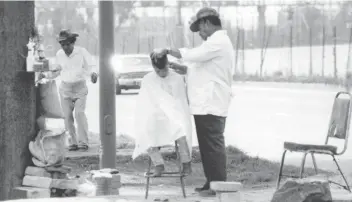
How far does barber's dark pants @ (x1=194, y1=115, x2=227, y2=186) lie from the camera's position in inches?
333

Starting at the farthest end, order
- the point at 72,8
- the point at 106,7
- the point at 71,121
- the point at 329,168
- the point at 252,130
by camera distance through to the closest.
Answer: the point at 72,8 < the point at 252,130 < the point at 71,121 < the point at 329,168 < the point at 106,7

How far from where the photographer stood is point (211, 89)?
8.41m

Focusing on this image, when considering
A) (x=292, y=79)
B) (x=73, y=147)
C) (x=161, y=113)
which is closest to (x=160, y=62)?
(x=161, y=113)

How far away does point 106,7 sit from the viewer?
970 centimetres

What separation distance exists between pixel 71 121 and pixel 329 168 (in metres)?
3.95

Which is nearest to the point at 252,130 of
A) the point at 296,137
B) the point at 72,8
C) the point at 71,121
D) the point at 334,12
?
the point at 296,137

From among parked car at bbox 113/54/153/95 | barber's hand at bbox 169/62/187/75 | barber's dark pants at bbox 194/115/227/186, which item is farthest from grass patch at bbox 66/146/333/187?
parked car at bbox 113/54/153/95

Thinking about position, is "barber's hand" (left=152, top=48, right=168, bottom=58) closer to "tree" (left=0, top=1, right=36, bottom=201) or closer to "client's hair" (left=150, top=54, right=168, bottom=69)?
"client's hair" (left=150, top=54, right=168, bottom=69)

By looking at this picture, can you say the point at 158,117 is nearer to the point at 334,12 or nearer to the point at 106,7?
the point at 106,7

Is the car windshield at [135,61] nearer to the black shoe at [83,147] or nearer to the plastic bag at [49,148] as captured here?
the black shoe at [83,147]

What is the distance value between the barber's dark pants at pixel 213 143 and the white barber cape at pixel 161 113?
0.52ft

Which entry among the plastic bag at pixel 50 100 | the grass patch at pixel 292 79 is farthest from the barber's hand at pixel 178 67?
the grass patch at pixel 292 79

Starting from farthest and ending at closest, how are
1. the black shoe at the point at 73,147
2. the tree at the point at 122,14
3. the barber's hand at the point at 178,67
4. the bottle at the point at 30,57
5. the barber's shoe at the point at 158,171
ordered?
the tree at the point at 122,14 → the black shoe at the point at 73,147 → the barber's hand at the point at 178,67 → the barber's shoe at the point at 158,171 → the bottle at the point at 30,57

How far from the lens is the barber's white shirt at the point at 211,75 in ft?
27.6
